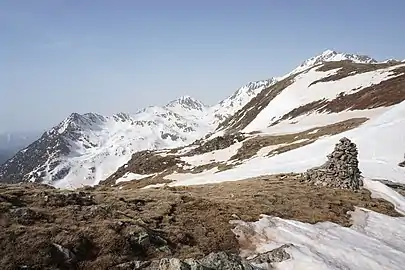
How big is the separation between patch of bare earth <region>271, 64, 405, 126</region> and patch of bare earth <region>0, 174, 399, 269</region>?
2694 inches

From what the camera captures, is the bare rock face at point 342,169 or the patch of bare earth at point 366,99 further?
the patch of bare earth at point 366,99

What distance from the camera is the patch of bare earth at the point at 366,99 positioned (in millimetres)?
90544

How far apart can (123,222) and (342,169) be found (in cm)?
2268

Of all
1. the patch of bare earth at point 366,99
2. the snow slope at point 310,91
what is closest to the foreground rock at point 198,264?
the patch of bare earth at point 366,99

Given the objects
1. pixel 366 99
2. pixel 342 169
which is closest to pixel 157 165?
pixel 366 99

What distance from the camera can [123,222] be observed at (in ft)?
59.4

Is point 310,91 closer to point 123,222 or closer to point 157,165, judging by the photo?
point 157,165

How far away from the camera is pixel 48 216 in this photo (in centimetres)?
1797

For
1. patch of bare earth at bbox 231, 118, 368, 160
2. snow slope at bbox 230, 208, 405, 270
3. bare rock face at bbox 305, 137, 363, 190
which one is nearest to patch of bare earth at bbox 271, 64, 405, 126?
patch of bare earth at bbox 231, 118, 368, 160

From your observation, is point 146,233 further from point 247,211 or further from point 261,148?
point 261,148

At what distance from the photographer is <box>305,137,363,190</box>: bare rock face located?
34062 mm

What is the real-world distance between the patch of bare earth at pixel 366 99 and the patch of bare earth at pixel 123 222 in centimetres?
6842

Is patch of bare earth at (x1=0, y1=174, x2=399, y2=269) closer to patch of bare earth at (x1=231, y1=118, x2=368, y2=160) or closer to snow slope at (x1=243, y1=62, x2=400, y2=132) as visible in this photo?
patch of bare earth at (x1=231, y1=118, x2=368, y2=160)

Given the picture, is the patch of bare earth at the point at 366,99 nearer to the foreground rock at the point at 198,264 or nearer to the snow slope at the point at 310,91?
the snow slope at the point at 310,91
